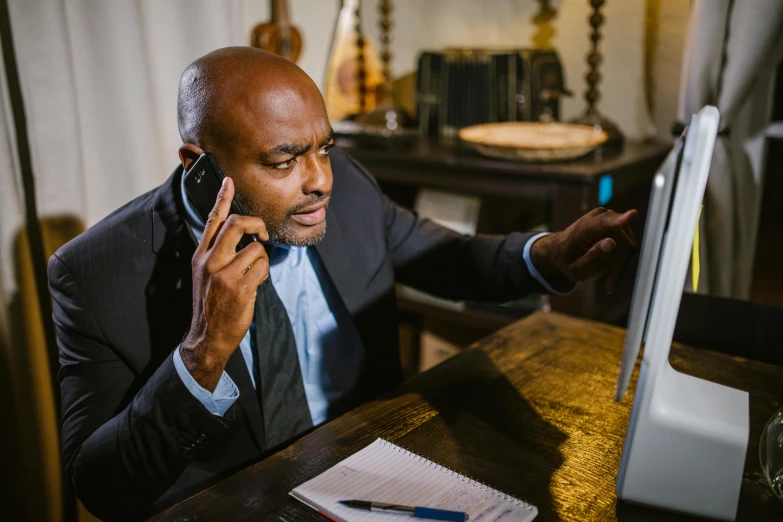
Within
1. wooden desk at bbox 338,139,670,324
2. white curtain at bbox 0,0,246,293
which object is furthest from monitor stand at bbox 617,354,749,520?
white curtain at bbox 0,0,246,293

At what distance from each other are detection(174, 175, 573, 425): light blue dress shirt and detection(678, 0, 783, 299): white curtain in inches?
33.3

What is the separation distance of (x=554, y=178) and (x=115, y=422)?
1283 millimetres

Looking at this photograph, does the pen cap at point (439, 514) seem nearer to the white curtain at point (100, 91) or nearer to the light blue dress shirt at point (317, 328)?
the light blue dress shirt at point (317, 328)

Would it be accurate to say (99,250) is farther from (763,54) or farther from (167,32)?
(763,54)

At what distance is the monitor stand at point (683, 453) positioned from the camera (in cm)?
79

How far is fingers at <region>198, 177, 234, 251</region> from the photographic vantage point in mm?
966

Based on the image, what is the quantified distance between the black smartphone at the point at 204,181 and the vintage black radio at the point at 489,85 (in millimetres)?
1362

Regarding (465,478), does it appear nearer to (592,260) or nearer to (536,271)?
(592,260)

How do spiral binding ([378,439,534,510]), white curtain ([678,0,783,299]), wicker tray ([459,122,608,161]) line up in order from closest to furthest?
spiral binding ([378,439,534,510])
white curtain ([678,0,783,299])
wicker tray ([459,122,608,161])

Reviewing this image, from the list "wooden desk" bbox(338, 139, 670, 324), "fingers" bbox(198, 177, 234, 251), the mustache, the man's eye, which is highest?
the man's eye

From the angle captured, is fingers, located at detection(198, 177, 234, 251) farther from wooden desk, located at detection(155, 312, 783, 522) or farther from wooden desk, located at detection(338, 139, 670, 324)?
wooden desk, located at detection(338, 139, 670, 324)

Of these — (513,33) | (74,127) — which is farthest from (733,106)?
(74,127)

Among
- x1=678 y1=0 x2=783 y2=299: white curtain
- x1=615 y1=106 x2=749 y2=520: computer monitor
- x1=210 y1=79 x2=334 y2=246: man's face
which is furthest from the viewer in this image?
x1=678 y1=0 x2=783 y2=299: white curtain

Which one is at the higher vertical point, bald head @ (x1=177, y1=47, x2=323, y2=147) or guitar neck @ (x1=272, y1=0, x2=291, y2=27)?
guitar neck @ (x1=272, y1=0, x2=291, y2=27)
